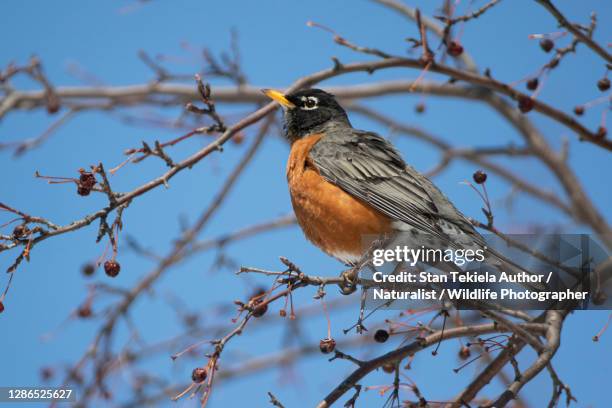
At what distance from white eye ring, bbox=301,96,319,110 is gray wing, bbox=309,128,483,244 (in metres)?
0.47

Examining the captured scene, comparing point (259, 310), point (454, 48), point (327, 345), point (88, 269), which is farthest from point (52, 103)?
point (327, 345)

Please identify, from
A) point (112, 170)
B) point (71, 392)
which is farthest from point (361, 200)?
point (71, 392)

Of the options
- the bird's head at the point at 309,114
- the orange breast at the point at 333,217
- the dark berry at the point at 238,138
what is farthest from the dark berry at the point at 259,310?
the dark berry at the point at 238,138

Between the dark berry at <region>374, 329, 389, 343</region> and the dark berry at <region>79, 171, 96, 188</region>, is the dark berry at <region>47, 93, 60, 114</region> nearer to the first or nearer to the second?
the dark berry at <region>79, 171, 96, 188</region>

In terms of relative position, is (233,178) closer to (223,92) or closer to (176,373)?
(223,92)

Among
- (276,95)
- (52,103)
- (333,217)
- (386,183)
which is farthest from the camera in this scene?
(52,103)

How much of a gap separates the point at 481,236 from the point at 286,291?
1.69 metres

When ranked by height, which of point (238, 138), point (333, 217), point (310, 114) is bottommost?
point (333, 217)

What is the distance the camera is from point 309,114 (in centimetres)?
548

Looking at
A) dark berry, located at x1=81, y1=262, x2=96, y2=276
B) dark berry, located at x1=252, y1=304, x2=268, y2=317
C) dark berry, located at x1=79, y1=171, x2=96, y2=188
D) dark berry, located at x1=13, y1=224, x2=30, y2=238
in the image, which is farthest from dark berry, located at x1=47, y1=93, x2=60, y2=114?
dark berry, located at x1=252, y1=304, x2=268, y2=317

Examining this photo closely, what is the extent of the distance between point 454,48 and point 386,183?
0.96 metres

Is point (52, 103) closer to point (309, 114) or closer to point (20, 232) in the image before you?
point (309, 114)

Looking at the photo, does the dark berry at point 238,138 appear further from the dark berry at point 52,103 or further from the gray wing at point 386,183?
the dark berry at point 52,103

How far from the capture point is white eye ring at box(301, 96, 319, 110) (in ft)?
18.0
